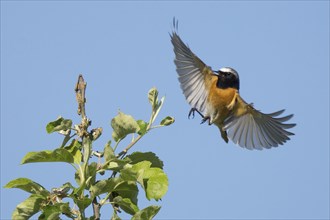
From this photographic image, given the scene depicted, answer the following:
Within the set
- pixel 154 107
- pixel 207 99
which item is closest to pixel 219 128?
pixel 207 99

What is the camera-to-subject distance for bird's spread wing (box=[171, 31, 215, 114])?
723cm

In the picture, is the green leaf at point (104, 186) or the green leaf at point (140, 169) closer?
the green leaf at point (104, 186)

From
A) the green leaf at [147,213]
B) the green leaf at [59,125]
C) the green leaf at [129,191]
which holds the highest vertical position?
the green leaf at [59,125]

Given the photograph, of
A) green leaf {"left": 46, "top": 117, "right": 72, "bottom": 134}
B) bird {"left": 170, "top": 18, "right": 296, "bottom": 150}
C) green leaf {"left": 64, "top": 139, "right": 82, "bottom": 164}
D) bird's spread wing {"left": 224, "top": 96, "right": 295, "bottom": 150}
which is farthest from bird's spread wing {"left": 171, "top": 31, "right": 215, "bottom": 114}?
green leaf {"left": 46, "top": 117, "right": 72, "bottom": 134}

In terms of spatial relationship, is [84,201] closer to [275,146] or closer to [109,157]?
[109,157]

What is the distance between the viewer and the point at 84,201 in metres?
3.04

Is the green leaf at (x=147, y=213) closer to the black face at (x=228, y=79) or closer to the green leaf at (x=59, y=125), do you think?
the green leaf at (x=59, y=125)

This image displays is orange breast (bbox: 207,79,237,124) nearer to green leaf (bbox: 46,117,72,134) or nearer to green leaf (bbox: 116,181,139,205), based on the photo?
green leaf (bbox: 116,181,139,205)

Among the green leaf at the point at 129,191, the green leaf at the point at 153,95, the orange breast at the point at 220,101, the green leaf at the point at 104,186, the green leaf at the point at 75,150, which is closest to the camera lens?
the green leaf at the point at 104,186

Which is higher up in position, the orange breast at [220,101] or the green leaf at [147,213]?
the orange breast at [220,101]

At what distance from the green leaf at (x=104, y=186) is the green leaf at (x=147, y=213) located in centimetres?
19

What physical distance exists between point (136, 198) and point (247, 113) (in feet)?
13.6

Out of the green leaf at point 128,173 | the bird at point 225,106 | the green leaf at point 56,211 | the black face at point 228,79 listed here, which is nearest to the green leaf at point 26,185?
the green leaf at point 56,211

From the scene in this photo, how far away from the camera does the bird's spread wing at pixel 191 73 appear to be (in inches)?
285
